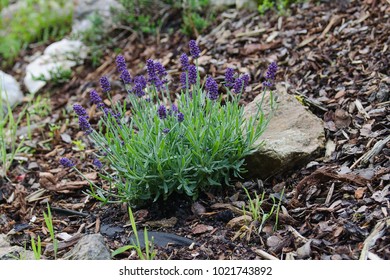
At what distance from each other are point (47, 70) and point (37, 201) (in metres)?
2.07

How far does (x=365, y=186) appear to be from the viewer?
2791 mm

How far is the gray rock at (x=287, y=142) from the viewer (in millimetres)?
3074

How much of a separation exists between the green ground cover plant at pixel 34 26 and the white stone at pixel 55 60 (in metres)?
0.50

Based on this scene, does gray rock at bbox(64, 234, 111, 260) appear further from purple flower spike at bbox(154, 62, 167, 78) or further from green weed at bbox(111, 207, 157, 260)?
purple flower spike at bbox(154, 62, 167, 78)

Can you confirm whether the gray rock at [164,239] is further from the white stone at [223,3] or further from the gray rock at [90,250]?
the white stone at [223,3]

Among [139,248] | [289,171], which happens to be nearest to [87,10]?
[289,171]

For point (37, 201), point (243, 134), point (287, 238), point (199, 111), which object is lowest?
point (37, 201)

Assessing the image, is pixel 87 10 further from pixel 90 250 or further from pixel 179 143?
pixel 90 250

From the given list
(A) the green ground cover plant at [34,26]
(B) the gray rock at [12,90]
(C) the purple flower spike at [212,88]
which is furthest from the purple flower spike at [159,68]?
A: (A) the green ground cover plant at [34,26]

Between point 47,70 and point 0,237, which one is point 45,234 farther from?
point 47,70

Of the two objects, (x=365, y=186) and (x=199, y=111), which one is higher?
(x=199, y=111)

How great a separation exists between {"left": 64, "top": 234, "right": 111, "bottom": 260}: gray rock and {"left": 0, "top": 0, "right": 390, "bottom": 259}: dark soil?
142 mm

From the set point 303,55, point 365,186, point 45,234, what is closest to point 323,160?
point 365,186
